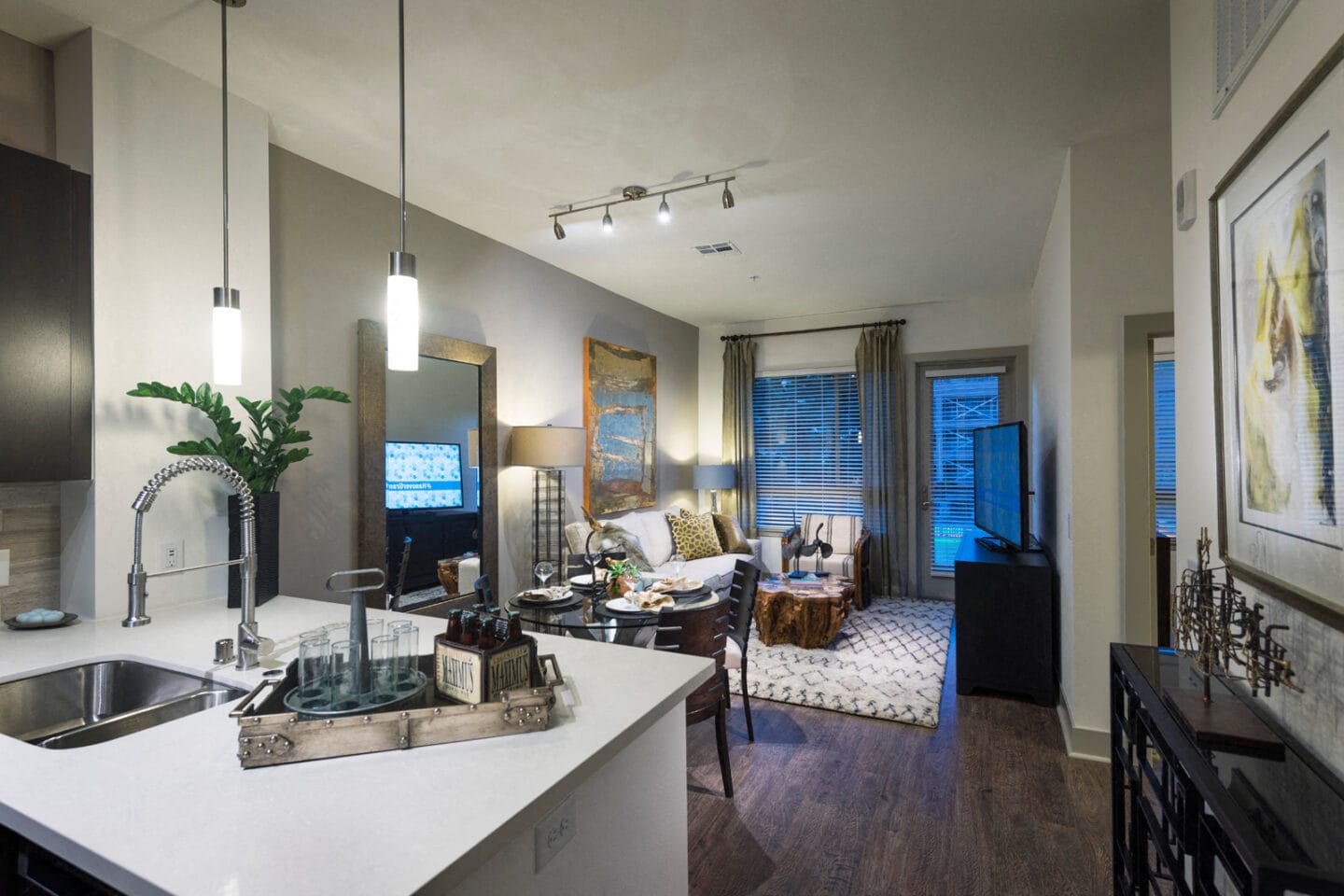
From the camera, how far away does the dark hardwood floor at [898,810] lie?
7.04 ft

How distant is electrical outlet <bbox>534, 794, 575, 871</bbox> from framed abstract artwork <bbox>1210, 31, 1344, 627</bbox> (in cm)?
118

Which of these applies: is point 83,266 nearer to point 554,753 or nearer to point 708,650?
point 554,753

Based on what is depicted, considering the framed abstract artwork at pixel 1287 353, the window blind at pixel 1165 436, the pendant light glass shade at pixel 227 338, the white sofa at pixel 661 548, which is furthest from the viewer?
the white sofa at pixel 661 548

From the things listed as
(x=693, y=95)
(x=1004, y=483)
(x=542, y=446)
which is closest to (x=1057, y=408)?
(x=1004, y=483)

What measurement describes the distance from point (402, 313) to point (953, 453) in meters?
5.59

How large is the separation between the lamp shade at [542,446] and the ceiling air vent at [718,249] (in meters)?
1.46

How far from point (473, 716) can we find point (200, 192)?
2.22m

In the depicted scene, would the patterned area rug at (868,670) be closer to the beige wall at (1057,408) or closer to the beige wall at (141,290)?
the beige wall at (1057,408)

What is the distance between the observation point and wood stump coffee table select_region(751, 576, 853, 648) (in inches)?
179

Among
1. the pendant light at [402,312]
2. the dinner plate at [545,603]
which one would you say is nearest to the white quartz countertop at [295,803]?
the pendant light at [402,312]

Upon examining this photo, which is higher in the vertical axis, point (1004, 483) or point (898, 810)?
point (1004, 483)

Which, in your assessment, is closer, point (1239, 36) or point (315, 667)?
point (315, 667)

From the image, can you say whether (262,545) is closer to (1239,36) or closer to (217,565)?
(217,565)

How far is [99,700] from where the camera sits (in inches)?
64.6
